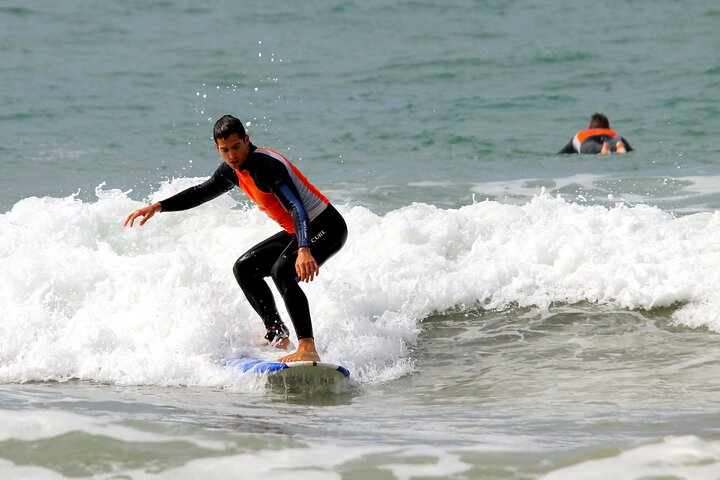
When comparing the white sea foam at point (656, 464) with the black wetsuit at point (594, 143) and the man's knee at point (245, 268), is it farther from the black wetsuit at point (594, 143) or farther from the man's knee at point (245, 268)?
the black wetsuit at point (594, 143)

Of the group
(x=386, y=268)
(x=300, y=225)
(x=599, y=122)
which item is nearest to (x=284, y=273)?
(x=300, y=225)

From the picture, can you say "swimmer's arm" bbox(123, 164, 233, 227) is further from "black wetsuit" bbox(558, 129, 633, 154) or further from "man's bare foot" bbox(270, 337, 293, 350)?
"black wetsuit" bbox(558, 129, 633, 154)

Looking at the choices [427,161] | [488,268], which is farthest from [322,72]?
[488,268]

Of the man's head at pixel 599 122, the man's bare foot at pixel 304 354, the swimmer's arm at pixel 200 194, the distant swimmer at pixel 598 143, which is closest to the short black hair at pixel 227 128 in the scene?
the swimmer's arm at pixel 200 194

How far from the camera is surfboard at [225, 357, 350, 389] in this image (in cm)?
593

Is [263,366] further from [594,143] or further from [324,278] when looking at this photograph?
A: [594,143]

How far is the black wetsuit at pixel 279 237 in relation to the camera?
6125mm

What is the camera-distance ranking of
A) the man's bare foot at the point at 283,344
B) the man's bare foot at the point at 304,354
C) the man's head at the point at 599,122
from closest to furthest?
the man's bare foot at the point at 304,354 < the man's bare foot at the point at 283,344 < the man's head at the point at 599,122

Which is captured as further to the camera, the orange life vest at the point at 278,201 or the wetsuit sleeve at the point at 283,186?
the orange life vest at the point at 278,201

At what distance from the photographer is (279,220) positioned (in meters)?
6.56

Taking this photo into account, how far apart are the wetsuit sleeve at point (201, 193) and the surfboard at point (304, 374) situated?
119 centimetres

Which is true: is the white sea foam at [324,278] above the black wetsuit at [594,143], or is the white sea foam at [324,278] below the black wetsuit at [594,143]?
below

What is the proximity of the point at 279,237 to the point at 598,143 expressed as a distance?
829 cm

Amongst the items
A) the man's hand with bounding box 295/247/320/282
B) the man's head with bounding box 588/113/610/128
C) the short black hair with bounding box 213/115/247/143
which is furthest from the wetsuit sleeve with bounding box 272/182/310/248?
the man's head with bounding box 588/113/610/128
